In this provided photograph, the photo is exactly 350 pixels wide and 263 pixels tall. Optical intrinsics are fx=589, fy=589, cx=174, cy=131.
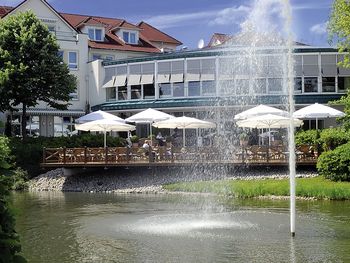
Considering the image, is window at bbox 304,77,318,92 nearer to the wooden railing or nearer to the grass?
the wooden railing

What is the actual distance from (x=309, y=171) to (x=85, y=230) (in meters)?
15.9

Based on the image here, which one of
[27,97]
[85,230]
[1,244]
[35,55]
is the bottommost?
[85,230]

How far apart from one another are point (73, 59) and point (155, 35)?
53.8 feet

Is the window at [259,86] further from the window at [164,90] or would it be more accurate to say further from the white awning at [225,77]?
the window at [164,90]

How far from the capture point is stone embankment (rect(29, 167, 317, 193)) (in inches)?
1191

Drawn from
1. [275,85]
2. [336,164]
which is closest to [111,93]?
[275,85]

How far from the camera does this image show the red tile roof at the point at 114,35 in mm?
56438

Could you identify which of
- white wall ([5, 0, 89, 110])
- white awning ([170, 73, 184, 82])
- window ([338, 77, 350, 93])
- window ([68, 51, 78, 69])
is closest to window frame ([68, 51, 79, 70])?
window ([68, 51, 78, 69])

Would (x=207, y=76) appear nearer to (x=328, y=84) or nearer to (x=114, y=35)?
(x=328, y=84)

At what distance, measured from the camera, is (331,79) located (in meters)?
44.7

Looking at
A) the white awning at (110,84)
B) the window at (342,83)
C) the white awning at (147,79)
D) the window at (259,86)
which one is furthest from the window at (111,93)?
the window at (342,83)

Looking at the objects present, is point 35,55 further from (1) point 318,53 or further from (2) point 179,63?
(1) point 318,53

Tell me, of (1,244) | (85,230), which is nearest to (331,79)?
(85,230)

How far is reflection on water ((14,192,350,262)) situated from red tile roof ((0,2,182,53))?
33.1 m
